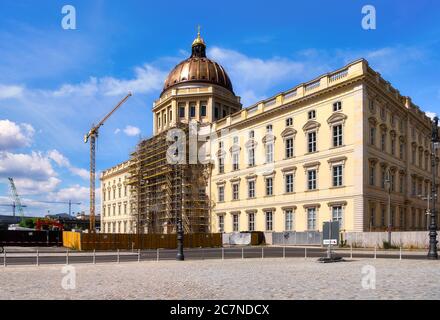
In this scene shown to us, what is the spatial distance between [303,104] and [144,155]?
36724 millimetres

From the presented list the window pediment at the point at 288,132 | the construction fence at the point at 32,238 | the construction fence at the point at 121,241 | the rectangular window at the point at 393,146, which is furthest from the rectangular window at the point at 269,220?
the construction fence at the point at 32,238

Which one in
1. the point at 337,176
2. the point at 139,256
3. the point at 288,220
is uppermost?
the point at 337,176

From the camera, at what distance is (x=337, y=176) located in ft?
148

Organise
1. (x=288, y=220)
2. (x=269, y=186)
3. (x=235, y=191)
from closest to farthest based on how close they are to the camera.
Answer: (x=288, y=220)
(x=269, y=186)
(x=235, y=191)

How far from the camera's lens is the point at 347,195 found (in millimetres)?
43531

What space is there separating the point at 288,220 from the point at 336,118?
12740mm

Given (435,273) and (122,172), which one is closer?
(435,273)

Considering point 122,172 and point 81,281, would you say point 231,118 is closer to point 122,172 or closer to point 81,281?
point 122,172

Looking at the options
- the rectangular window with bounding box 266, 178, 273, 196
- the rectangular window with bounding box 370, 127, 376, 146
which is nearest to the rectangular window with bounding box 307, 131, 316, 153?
the rectangular window with bounding box 370, 127, 376, 146

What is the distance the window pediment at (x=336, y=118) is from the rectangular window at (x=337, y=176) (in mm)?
4676

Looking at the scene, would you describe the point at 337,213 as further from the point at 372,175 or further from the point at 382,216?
the point at 372,175

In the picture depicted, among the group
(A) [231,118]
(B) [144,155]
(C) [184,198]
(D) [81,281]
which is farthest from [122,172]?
(D) [81,281]

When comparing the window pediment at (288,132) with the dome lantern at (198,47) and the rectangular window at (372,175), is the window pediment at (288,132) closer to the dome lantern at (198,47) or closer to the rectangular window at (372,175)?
the rectangular window at (372,175)

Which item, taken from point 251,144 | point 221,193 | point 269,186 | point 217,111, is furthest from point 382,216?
point 217,111
